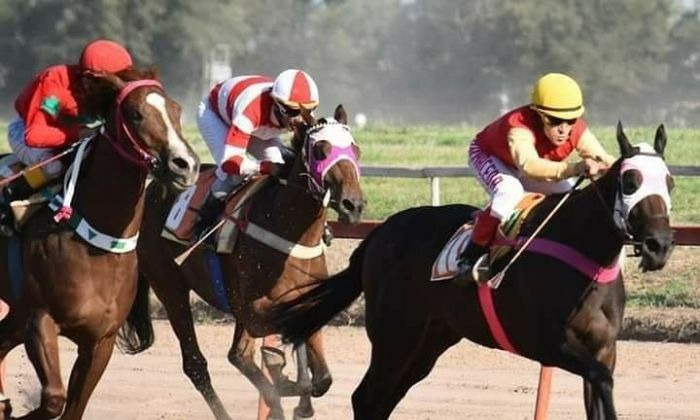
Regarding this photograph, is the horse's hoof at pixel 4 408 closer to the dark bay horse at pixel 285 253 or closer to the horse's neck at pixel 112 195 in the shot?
the horse's neck at pixel 112 195

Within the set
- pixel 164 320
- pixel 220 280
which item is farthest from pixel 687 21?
pixel 220 280

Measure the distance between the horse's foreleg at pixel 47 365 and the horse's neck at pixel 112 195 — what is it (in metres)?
0.48

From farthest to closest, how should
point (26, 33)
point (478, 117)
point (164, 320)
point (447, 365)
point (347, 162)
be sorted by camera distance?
point (478, 117)
point (26, 33)
point (164, 320)
point (447, 365)
point (347, 162)

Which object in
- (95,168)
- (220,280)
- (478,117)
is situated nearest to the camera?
(95,168)

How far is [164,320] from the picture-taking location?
11820 millimetres

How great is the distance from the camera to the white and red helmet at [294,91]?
765cm

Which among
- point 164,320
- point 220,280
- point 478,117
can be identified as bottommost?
point 478,117

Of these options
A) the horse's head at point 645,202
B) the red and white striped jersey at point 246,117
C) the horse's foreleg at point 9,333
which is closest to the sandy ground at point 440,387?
the horse's foreleg at point 9,333

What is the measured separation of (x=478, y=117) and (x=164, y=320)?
36.9 metres

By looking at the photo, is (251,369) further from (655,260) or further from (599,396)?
(655,260)

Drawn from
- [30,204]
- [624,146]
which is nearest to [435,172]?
[30,204]

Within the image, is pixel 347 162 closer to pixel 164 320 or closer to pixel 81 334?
pixel 81 334

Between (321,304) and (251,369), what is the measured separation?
1.12 m

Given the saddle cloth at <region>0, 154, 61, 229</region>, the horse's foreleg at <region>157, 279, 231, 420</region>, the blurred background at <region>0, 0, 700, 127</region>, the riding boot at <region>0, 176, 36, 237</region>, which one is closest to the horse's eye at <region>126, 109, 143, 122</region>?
the saddle cloth at <region>0, 154, 61, 229</region>
